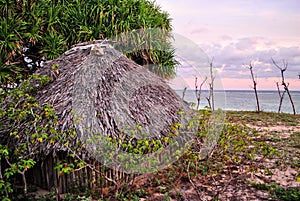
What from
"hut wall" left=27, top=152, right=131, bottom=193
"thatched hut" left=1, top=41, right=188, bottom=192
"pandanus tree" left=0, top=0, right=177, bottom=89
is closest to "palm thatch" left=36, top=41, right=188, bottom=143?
"thatched hut" left=1, top=41, right=188, bottom=192

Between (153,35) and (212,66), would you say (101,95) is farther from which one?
(212,66)

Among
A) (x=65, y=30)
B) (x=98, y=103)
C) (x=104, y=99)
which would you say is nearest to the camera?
(x=98, y=103)

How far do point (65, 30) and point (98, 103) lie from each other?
16.7 ft

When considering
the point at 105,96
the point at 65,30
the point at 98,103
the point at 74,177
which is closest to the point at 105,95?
the point at 105,96

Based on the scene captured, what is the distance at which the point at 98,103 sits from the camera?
4383mm

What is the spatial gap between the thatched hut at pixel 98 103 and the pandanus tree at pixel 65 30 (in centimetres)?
237

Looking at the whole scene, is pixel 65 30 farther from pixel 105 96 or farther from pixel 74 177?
pixel 74 177

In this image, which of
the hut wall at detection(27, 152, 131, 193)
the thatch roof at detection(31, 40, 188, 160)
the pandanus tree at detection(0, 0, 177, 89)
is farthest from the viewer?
the pandanus tree at detection(0, 0, 177, 89)

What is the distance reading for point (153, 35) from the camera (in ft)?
31.3

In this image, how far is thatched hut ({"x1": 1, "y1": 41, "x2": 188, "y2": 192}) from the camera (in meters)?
→ 4.03

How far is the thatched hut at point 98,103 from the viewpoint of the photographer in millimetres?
4027

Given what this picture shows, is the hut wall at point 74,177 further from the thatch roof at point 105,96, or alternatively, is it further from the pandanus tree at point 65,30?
the pandanus tree at point 65,30

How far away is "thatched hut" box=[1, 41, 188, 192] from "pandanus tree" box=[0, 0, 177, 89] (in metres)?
2.37

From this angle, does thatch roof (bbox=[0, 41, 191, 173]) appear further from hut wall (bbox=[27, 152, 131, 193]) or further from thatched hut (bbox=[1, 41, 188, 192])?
hut wall (bbox=[27, 152, 131, 193])
